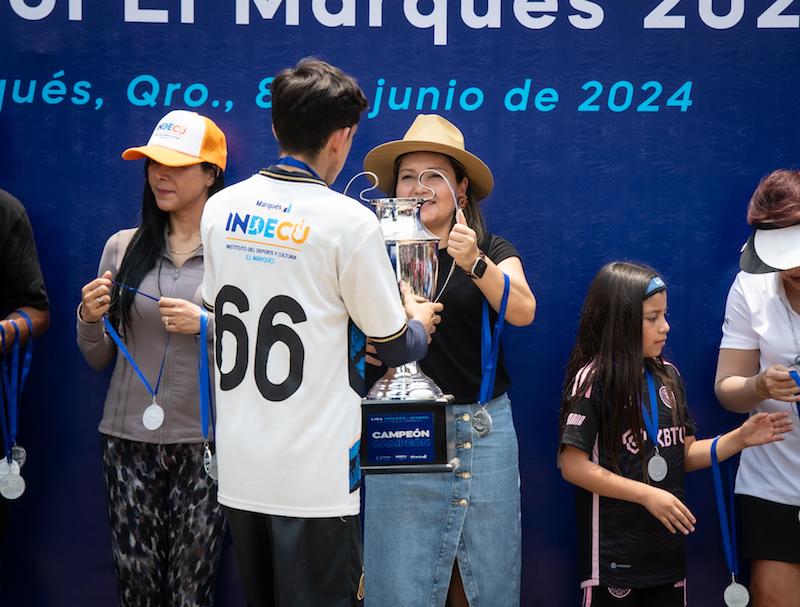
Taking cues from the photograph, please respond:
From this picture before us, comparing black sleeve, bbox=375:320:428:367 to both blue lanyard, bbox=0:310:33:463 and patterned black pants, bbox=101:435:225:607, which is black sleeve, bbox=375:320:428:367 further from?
blue lanyard, bbox=0:310:33:463

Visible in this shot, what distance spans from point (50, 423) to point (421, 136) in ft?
6.14

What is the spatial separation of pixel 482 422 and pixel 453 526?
0.36 metres

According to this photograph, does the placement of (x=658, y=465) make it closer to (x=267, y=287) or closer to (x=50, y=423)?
(x=267, y=287)

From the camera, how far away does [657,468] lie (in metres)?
3.44

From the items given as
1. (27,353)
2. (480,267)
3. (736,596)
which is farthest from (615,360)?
(27,353)

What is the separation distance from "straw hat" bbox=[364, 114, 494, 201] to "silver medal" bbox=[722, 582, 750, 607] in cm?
172

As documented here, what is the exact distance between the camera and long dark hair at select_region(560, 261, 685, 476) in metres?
3.44

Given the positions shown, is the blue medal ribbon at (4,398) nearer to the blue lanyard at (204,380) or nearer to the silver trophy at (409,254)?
the blue lanyard at (204,380)

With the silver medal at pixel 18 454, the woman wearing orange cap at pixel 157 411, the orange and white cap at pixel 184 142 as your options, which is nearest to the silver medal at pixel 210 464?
the woman wearing orange cap at pixel 157 411

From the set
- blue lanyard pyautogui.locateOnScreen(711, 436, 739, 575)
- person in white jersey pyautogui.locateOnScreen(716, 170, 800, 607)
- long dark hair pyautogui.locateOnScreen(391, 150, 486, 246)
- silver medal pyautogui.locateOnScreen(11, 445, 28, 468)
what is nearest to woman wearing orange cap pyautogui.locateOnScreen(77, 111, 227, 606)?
silver medal pyautogui.locateOnScreen(11, 445, 28, 468)

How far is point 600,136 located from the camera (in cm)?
401

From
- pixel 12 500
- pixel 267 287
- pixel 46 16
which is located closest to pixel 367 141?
pixel 46 16

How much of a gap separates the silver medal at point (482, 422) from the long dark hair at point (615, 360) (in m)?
0.28

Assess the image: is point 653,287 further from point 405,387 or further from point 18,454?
point 18,454
